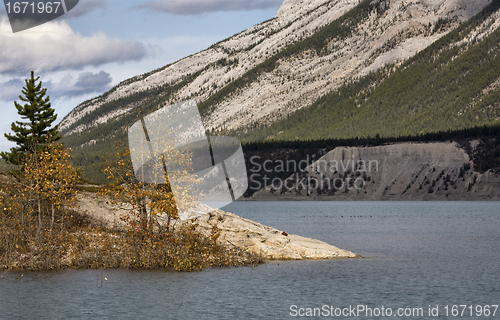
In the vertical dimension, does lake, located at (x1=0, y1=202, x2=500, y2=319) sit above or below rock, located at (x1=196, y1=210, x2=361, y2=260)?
below

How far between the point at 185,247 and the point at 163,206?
12.9 ft

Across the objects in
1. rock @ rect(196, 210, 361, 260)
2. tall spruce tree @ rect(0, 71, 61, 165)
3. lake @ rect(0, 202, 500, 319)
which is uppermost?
tall spruce tree @ rect(0, 71, 61, 165)

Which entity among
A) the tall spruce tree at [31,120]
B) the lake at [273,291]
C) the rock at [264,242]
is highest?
the tall spruce tree at [31,120]

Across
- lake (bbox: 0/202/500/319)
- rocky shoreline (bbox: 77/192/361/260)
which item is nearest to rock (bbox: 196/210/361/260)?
rocky shoreline (bbox: 77/192/361/260)

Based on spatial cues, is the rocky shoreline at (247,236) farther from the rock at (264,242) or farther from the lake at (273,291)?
the lake at (273,291)

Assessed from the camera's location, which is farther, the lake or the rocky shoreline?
the rocky shoreline

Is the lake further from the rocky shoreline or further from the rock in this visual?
the rocky shoreline

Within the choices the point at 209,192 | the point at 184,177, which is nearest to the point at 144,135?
the point at 184,177

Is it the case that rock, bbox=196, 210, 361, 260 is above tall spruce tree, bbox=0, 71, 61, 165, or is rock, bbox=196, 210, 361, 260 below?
below

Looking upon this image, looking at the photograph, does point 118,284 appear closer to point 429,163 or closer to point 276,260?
point 276,260

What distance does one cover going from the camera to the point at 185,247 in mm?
43188

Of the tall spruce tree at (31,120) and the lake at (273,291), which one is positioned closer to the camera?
the lake at (273,291)

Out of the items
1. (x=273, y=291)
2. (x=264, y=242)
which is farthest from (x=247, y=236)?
(x=273, y=291)

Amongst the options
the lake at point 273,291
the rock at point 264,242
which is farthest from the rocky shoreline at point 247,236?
the lake at point 273,291
